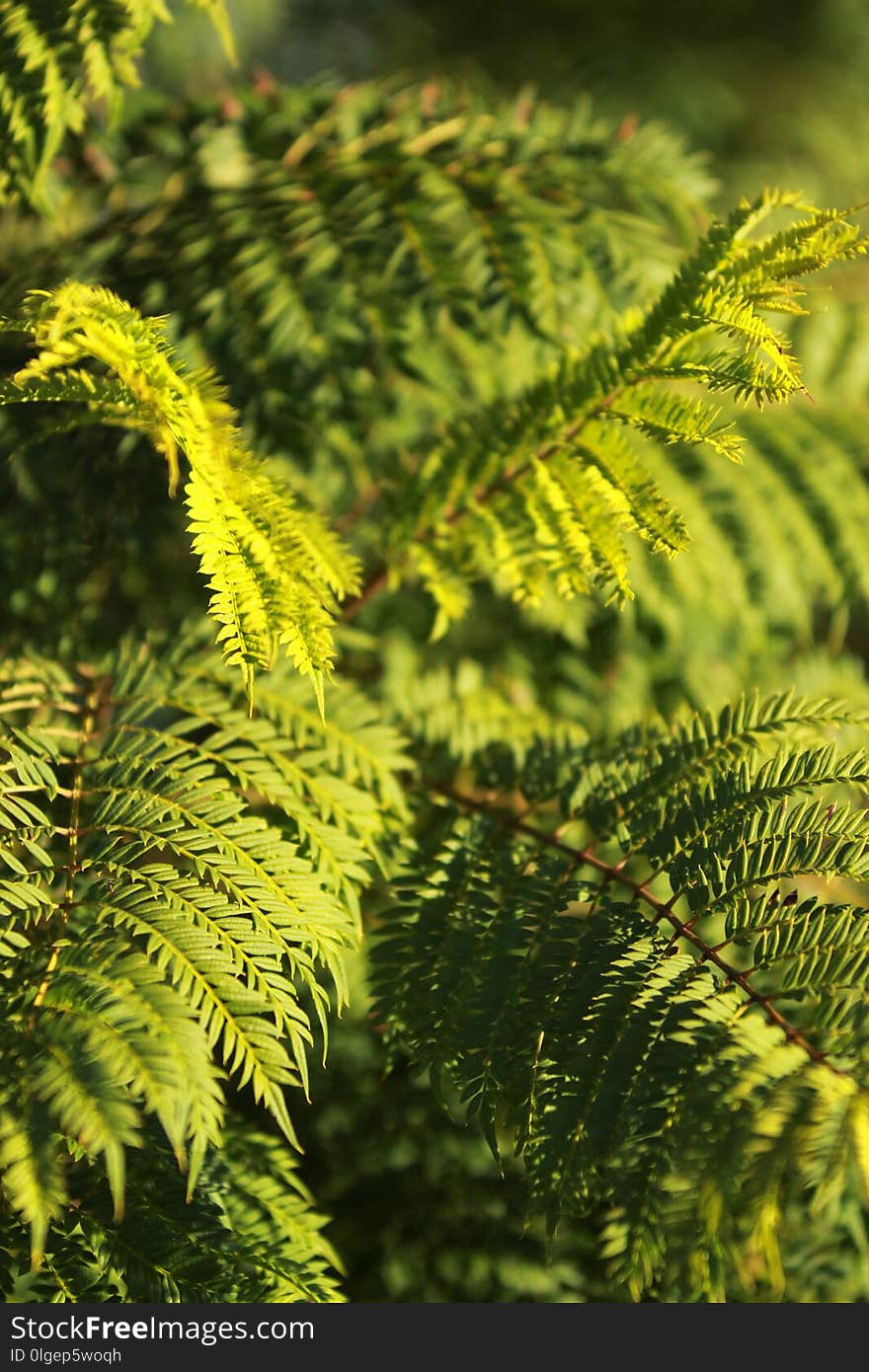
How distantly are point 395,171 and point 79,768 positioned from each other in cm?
84

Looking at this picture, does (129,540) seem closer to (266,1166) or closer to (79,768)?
(79,768)

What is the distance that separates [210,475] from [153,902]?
315 millimetres

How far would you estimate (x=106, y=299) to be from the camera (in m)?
0.77

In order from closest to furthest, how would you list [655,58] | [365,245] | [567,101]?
[365,245]
[567,101]
[655,58]

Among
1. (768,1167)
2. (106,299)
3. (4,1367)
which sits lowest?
(4,1367)

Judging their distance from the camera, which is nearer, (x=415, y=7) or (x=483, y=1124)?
(x=483, y=1124)

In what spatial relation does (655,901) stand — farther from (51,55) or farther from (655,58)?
(655,58)

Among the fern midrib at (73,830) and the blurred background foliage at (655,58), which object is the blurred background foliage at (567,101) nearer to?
the blurred background foliage at (655,58)

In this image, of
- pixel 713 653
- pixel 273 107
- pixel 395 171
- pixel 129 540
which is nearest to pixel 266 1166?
pixel 129 540

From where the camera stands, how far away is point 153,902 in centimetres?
77

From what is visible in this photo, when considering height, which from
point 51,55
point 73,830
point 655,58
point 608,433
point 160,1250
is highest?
point 655,58

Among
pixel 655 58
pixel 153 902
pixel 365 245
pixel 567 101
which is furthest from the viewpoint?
pixel 655 58

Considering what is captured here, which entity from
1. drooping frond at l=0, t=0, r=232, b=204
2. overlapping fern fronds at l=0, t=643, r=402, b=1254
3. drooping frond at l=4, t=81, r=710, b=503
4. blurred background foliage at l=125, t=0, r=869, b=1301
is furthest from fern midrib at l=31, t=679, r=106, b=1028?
drooping frond at l=0, t=0, r=232, b=204

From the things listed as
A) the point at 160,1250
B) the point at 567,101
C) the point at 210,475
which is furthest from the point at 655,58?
the point at 160,1250
